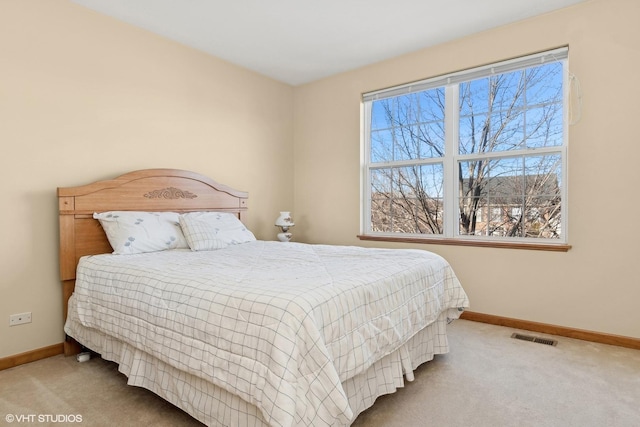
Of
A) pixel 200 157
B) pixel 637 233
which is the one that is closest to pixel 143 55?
pixel 200 157

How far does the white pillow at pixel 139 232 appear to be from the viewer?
257 cm

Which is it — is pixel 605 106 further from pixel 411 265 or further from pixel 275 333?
pixel 275 333

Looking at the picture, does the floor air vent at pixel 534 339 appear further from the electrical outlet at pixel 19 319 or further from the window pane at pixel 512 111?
the electrical outlet at pixel 19 319

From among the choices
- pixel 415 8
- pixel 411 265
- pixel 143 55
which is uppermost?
pixel 415 8

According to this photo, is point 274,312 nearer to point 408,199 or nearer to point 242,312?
point 242,312

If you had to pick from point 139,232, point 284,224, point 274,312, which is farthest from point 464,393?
point 284,224

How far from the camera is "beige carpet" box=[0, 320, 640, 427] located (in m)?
1.74

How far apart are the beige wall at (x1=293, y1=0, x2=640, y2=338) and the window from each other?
135 millimetres

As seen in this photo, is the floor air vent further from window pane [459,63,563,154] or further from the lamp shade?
the lamp shade

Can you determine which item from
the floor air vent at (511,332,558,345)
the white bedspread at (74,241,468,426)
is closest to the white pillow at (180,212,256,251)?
the white bedspread at (74,241,468,426)

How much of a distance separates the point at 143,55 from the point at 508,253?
3.56m

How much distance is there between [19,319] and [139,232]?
928mm

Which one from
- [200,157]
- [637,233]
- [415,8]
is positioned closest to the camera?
[637,233]

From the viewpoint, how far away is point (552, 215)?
3004 mm
